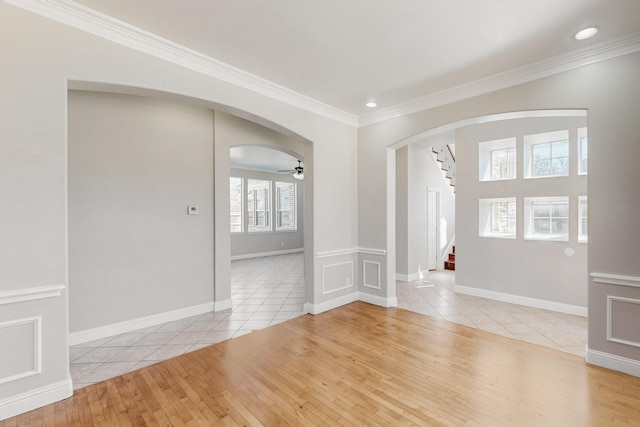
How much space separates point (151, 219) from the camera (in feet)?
12.1

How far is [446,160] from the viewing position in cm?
759

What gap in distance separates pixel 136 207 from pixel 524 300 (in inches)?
227

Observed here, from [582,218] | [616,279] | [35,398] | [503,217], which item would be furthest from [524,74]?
[35,398]

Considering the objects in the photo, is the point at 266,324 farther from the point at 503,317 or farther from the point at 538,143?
the point at 538,143

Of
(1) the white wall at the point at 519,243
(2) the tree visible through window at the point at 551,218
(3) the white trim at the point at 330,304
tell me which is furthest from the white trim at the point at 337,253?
(2) the tree visible through window at the point at 551,218

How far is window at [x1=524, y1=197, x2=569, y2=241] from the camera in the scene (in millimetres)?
4340

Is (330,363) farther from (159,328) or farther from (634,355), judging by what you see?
(634,355)

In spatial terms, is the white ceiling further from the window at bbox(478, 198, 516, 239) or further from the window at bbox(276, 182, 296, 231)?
the window at bbox(276, 182, 296, 231)

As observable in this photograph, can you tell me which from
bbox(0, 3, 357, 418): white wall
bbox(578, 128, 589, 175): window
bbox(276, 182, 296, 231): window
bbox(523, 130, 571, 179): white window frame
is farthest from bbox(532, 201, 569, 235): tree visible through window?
bbox(276, 182, 296, 231): window

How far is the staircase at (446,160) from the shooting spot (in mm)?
7195

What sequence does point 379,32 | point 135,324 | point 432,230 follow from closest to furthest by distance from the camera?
point 379,32, point 135,324, point 432,230

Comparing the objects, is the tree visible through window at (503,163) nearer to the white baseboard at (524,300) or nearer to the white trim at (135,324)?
the white baseboard at (524,300)

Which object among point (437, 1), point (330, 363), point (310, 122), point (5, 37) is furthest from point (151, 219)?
point (437, 1)

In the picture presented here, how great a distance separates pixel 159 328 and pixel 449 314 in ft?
13.0
